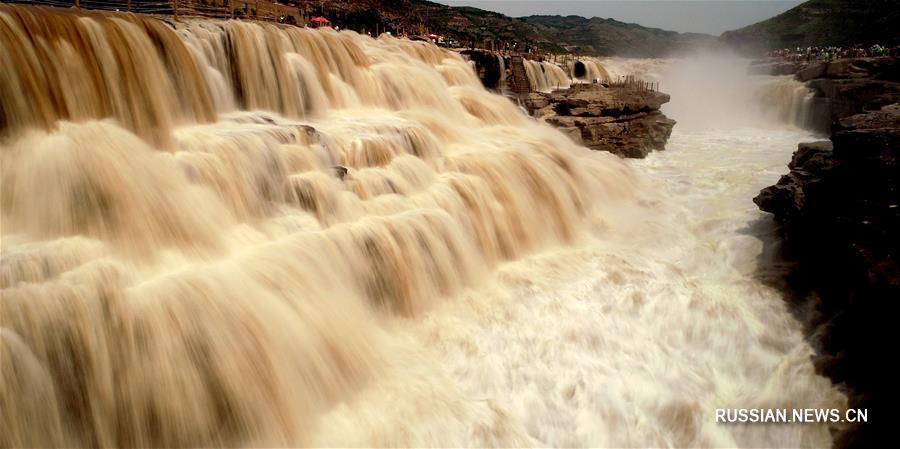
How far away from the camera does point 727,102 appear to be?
26.3m

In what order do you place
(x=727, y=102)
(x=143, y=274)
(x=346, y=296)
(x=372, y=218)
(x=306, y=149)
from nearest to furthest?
1. (x=143, y=274)
2. (x=346, y=296)
3. (x=372, y=218)
4. (x=306, y=149)
5. (x=727, y=102)

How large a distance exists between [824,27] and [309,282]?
82.9 metres

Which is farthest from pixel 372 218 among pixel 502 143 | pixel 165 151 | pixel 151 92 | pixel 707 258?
pixel 707 258

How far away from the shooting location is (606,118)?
14.2 meters

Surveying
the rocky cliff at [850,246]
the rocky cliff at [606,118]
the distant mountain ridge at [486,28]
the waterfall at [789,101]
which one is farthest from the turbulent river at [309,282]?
the distant mountain ridge at [486,28]

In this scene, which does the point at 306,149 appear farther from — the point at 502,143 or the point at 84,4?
the point at 84,4

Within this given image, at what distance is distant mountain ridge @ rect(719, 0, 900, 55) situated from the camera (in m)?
57.0

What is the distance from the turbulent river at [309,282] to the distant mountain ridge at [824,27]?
6462 cm

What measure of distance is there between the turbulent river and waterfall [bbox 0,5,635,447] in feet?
0.07

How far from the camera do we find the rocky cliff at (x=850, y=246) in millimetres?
4961

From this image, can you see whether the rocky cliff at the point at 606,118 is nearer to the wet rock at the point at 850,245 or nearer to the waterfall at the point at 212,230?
the waterfall at the point at 212,230

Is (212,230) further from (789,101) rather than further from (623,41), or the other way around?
(623,41)

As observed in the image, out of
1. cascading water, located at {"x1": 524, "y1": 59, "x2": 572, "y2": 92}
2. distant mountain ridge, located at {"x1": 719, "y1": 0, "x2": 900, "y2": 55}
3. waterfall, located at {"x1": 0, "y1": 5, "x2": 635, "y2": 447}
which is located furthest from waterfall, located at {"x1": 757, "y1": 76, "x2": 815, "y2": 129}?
distant mountain ridge, located at {"x1": 719, "y1": 0, "x2": 900, "y2": 55}

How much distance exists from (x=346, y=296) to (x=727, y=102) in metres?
26.9
